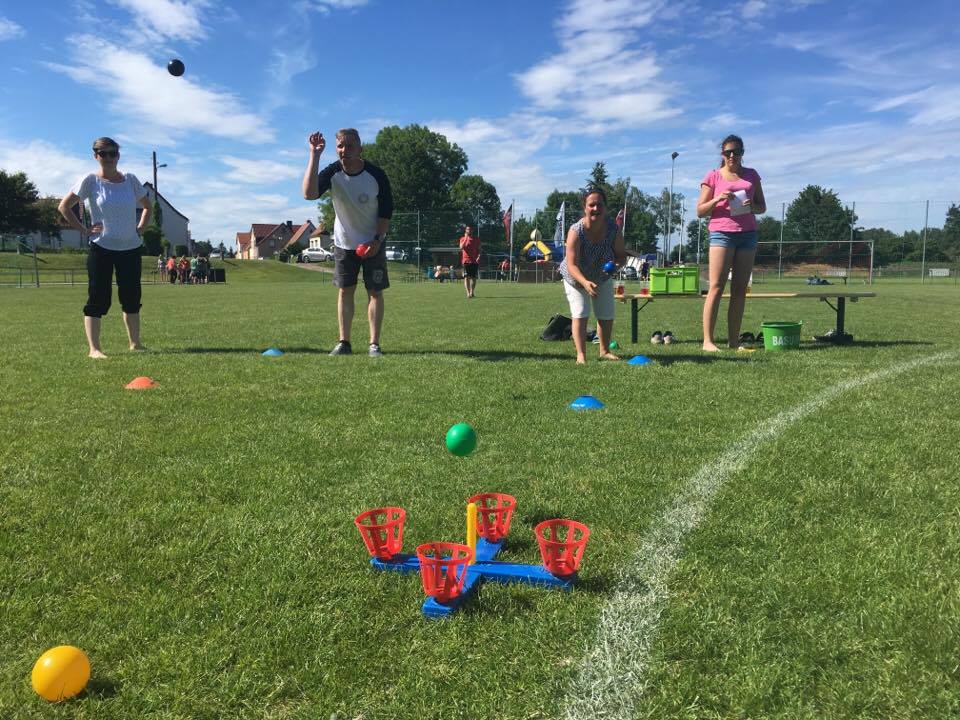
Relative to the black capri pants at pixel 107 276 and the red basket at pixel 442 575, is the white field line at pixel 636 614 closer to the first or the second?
the red basket at pixel 442 575

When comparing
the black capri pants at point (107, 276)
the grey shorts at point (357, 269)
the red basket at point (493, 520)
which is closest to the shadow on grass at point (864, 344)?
the grey shorts at point (357, 269)

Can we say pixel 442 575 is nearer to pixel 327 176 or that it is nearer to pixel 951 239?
pixel 327 176

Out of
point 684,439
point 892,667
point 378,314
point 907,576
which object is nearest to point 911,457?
point 684,439

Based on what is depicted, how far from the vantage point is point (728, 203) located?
24.2 feet

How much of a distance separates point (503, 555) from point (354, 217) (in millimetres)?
5213

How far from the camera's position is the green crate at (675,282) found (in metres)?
9.03

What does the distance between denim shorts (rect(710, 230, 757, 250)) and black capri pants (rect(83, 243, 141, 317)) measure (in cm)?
641

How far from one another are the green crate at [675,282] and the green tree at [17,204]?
66.6 m

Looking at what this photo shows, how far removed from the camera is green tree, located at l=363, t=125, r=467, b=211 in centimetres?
8225

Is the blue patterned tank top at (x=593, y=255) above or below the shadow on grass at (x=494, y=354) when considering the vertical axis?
above

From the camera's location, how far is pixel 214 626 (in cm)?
203

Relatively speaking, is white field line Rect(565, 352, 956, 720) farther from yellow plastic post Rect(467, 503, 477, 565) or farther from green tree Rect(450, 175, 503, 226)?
green tree Rect(450, 175, 503, 226)

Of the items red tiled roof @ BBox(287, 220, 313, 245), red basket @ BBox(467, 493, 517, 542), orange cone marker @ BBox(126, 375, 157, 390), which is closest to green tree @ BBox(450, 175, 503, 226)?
red tiled roof @ BBox(287, 220, 313, 245)

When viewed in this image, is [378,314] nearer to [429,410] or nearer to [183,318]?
[429,410]
